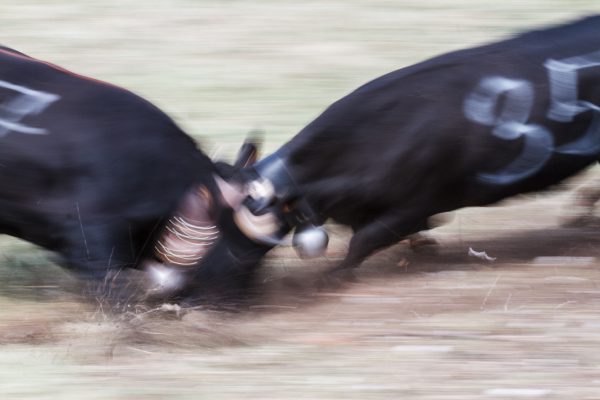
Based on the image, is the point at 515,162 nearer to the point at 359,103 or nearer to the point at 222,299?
the point at 359,103

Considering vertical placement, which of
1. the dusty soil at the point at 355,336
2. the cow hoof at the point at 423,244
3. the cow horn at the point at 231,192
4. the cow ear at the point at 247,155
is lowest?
the cow hoof at the point at 423,244

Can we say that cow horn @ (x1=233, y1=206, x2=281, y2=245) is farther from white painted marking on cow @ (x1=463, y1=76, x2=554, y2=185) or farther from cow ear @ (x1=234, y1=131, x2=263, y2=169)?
white painted marking on cow @ (x1=463, y1=76, x2=554, y2=185)

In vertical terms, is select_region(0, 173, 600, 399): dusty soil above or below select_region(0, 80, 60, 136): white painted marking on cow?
below

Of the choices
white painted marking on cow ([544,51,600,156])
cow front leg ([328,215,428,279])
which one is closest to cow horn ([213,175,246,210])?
cow front leg ([328,215,428,279])

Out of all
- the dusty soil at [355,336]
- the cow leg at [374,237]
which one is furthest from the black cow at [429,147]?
the dusty soil at [355,336]

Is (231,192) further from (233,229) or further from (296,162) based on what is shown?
(296,162)

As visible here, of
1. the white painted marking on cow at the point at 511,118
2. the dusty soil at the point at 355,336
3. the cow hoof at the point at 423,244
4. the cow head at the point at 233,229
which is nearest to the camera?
the dusty soil at the point at 355,336

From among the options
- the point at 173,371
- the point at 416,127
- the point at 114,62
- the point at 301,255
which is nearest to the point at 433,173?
the point at 416,127

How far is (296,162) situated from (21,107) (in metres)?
1.25

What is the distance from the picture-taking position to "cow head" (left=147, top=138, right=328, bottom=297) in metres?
5.70

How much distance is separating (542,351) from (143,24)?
6.16m

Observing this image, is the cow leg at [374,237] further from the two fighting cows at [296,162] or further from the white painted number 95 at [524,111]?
the white painted number 95 at [524,111]

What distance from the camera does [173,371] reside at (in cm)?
475

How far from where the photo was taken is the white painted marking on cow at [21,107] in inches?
A: 222
